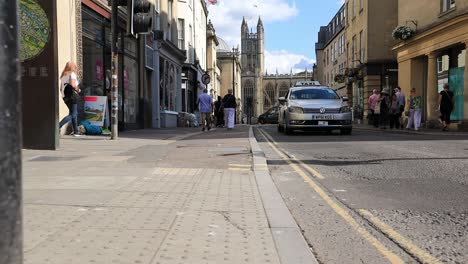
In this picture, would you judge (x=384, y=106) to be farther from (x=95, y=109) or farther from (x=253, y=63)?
(x=253, y=63)

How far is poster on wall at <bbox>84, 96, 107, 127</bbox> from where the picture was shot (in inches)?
562

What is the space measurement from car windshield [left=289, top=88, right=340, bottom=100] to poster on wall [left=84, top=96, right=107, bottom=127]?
6533 mm

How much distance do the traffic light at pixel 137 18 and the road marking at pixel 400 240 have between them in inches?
292

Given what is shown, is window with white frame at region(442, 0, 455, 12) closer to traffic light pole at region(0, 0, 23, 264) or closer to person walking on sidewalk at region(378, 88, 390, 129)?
→ person walking on sidewalk at region(378, 88, 390, 129)

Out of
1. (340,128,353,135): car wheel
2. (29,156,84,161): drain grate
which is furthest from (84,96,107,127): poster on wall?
(340,128,353,135): car wheel

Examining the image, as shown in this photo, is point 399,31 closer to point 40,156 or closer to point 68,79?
point 68,79

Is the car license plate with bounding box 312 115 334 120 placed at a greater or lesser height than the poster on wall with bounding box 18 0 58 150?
lesser

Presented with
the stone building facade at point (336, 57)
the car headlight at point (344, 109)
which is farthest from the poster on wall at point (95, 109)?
the stone building facade at point (336, 57)

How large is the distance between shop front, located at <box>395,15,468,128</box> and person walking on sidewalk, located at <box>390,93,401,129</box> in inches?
72.1

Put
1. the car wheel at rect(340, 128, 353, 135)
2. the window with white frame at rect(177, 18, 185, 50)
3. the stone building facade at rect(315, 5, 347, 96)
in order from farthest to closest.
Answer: the stone building facade at rect(315, 5, 347, 96) < the window with white frame at rect(177, 18, 185, 50) < the car wheel at rect(340, 128, 353, 135)

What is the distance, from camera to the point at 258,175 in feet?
23.6

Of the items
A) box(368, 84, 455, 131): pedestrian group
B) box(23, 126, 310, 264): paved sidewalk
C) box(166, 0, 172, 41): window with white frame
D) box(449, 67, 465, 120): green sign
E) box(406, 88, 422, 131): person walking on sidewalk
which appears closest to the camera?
box(23, 126, 310, 264): paved sidewalk

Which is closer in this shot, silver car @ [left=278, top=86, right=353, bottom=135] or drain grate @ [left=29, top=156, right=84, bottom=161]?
drain grate @ [left=29, top=156, right=84, bottom=161]

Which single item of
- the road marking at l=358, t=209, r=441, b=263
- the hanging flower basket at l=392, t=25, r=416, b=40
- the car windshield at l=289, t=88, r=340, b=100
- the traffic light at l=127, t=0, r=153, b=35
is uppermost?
the hanging flower basket at l=392, t=25, r=416, b=40
